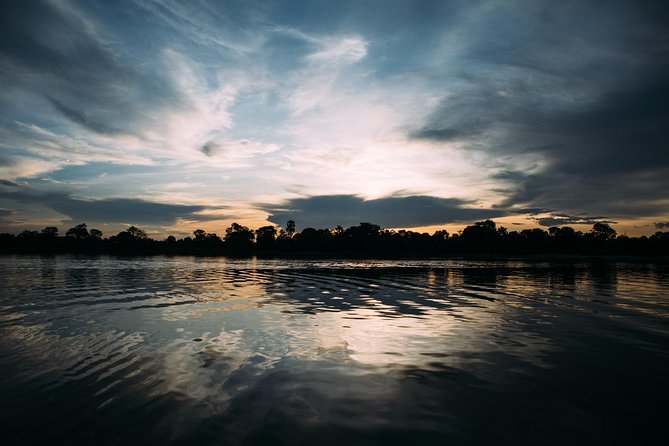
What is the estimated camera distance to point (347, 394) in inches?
352

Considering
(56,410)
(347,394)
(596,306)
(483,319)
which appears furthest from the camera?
(596,306)

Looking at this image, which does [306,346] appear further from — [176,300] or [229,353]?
[176,300]

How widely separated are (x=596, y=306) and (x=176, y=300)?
26169 millimetres

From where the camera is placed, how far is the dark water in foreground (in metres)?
7.19

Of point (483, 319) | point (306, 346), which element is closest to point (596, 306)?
point (483, 319)

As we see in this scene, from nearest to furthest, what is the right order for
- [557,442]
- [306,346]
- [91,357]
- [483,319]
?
[557,442] → [91,357] → [306,346] → [483,319]

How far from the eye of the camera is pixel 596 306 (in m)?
22.9

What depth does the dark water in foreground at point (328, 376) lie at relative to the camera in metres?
7.19

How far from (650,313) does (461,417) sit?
759 inches

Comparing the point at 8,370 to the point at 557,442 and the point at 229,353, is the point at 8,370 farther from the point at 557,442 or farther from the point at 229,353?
the point at 557,442

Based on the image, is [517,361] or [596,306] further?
[596,306]

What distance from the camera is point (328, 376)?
1011 cm

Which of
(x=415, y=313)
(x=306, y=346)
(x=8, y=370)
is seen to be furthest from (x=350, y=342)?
(x=8, y=370)

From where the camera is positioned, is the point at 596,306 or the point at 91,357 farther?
the point at 596,306
